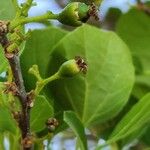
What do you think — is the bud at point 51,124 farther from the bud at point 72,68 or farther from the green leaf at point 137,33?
the green leaf at point 137,33

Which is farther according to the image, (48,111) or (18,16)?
(48,111)

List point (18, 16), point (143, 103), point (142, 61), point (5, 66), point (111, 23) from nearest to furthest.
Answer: point (18, 16) → point (5, 66) → point (143, 103) → point (142, 61) → point (111, 23)

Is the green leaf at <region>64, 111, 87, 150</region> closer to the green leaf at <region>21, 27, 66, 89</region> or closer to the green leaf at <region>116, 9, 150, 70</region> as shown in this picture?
the green leaf at <region>21, 27, 66, 89</region>

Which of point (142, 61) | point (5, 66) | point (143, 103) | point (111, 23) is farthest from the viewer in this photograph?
point (111, 23)

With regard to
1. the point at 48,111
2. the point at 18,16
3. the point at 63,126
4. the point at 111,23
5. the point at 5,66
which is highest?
the point at 18,16

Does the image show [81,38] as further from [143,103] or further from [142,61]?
[142,61]

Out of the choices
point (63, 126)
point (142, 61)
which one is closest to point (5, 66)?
point (63, 126)

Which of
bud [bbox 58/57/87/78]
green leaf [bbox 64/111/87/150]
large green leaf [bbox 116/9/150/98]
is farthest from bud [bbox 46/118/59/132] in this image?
large green leaf [bbox 116/9/150/98]

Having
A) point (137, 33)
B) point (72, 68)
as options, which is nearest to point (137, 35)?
point (137, 33)
